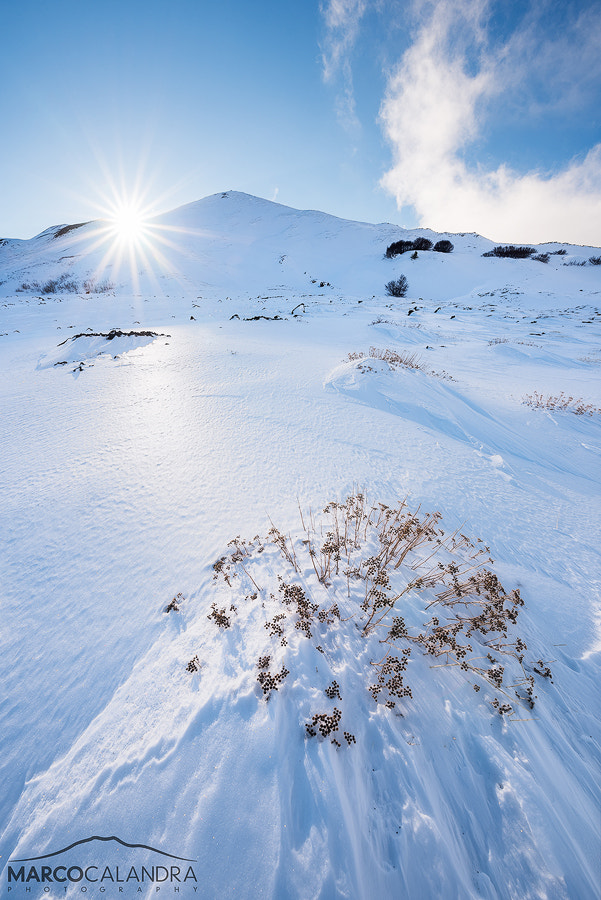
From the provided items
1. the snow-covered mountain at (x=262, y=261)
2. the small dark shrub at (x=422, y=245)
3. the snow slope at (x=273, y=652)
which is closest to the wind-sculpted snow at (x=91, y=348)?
the snow slope at (x=273, y=652)

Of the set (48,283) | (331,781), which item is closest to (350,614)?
(331,781)

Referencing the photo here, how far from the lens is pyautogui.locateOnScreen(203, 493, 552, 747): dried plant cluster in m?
1.85

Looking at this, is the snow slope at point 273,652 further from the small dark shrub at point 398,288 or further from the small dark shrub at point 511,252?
the small dark shrub at point 511,252

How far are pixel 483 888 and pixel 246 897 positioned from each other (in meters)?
1.00

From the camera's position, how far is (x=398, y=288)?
77.1 feet

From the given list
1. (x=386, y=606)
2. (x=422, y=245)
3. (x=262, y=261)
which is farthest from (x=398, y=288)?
(x=386, y=606)

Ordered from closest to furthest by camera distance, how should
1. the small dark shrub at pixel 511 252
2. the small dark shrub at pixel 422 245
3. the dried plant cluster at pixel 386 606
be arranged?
1. the dried plant cluster at pixel 386 606
2. the small dark shrub at pixel 511 252
3. the small dark shrub at pixel 422 245

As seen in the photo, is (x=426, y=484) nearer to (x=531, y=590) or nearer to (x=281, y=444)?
(x=531, y=590)

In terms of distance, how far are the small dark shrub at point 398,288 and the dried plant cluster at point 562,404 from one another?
20.2m

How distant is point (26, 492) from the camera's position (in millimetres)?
3170

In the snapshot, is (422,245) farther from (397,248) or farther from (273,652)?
(273,652)

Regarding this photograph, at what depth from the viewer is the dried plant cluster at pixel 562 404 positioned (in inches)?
224

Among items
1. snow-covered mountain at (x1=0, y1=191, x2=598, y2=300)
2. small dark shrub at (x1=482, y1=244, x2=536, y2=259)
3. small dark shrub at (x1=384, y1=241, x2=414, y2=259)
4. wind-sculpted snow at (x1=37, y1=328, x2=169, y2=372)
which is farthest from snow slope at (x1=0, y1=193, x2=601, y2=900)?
small dark shrub at (x1=482, y1=244, x2=536, y2=259)

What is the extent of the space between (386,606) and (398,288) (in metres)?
26.2
